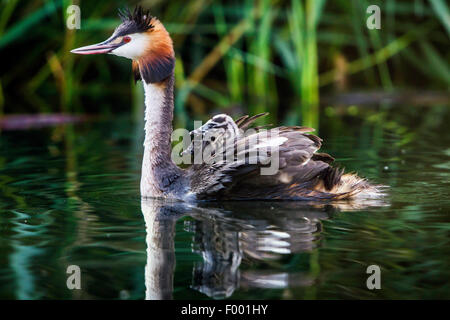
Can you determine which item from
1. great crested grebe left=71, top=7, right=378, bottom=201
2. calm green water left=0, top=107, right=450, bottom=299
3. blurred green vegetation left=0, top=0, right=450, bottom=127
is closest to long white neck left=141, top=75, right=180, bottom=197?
great crested grebe left=71, top=7, right=378, bottom=201

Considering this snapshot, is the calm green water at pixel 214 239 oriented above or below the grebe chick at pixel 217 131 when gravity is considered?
below

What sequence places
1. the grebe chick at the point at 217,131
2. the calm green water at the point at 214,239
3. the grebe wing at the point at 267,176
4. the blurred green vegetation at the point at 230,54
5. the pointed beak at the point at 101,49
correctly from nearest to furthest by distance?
the calm green water at the point at 214,239, the grebe wing at the point at 267,176, the grebe chick at the point at 217,131, the pointed beak at the point at 101,49, the blurred green vegetation at the point at 230,54

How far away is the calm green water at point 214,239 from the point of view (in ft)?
13.2

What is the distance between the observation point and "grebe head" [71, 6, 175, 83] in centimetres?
635

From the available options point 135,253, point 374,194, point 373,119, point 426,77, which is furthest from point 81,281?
point 426,77

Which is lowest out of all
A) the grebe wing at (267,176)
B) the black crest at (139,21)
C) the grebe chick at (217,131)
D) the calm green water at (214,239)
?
the calm green water at (214,239)

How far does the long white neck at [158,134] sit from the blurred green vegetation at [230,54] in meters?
4.04

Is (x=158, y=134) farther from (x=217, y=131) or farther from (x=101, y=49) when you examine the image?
(x=101, y=49)

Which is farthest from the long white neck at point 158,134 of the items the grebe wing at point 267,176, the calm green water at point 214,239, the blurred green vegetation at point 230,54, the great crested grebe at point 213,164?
the blurred green vegetation at point 230,54

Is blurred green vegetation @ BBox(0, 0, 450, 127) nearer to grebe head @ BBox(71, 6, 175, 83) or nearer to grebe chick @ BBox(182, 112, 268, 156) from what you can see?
grebe head @ BBox(71, 6, 175, 83)

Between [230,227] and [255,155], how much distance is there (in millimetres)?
735

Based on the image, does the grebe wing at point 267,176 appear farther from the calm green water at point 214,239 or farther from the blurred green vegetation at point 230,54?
the blurred green vegetation at point 230,54

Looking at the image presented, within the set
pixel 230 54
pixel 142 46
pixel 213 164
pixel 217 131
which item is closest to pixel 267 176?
pixel 213 164

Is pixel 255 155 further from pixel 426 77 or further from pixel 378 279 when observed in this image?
pixel 426 77
